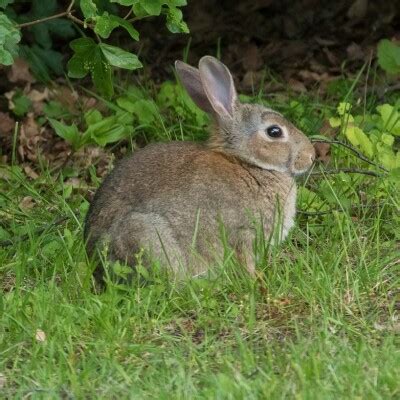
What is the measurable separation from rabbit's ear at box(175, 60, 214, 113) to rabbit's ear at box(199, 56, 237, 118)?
0.25ft

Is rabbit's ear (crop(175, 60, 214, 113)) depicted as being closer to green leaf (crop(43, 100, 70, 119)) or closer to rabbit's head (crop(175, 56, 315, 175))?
rabbit's head (crop(175, 56, 315, 175))

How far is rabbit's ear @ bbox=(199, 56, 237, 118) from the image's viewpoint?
6.41 m

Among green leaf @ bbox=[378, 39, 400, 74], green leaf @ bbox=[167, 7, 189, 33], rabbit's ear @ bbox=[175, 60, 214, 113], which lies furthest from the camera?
green leaf @ bbox=[378, 39, 400, 74]

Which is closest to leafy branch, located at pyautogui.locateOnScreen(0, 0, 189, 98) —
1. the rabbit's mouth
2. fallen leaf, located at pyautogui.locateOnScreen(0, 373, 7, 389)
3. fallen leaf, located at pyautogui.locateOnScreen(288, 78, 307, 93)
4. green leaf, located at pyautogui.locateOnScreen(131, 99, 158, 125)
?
the rabbit's mouth

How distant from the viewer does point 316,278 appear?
17.9 feet

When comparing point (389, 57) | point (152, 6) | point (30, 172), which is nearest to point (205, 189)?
point (152, 6)

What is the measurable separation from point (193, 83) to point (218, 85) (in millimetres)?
168

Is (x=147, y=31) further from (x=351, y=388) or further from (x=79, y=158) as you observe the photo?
(x=351, y=388)

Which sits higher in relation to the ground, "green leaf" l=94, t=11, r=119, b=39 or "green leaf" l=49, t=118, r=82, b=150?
"green leaf" l=94, t=11, r=119, b=39

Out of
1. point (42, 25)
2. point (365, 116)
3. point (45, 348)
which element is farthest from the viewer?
point (42, 25)

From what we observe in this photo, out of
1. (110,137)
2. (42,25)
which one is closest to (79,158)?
(110,137)

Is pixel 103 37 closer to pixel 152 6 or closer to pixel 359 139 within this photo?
pixel 152 6

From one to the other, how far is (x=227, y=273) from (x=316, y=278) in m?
0.42

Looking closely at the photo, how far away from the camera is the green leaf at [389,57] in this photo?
8.00 m
